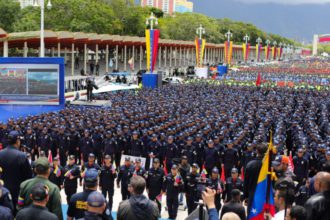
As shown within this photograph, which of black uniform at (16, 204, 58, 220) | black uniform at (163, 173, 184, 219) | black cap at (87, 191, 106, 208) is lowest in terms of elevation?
black uniform at (163, 173, 184, 219)

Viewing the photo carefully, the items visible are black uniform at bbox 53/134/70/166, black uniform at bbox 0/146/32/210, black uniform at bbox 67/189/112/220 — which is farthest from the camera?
black uniform at bbox 53/134/70/166

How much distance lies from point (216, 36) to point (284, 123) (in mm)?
73045

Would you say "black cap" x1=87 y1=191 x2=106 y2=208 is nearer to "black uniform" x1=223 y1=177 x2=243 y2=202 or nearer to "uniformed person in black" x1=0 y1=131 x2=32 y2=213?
"uniformed person in black" x1=0 y1=131 x2=32 y2=213

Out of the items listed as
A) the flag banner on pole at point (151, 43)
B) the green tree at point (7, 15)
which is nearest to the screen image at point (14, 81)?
the flag banner on pole at point (151, 43)

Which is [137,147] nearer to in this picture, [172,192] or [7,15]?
[172,192]

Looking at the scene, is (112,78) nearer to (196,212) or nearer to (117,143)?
(117,143)

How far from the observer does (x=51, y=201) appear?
4.73m

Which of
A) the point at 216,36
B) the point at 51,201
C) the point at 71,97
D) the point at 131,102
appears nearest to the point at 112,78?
the point at 71,97

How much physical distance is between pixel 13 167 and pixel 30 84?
14553mm

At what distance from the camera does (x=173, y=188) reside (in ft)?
27.9

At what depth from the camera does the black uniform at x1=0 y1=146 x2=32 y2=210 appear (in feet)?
18.5

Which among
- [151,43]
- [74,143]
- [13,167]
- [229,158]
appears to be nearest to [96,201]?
[13,167]

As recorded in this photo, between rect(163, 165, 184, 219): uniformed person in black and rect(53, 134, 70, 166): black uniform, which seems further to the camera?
rect(53, 134, 70, 166): black uniform

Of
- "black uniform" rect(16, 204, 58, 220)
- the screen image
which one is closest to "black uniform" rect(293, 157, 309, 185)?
"black uniform" rect(16, 204, 58, 220)
